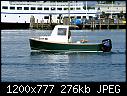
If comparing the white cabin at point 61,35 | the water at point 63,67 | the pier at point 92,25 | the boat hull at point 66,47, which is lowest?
the pier at point 92,25

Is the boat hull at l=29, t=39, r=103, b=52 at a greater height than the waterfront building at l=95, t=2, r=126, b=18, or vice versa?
the waterfront building at l=95, t=2, r=126, b=18

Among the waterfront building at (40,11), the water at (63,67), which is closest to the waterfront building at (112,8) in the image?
the waterfront building at (40,11)

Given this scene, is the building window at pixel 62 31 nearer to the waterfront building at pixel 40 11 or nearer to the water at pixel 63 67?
the water at pixel 63 67

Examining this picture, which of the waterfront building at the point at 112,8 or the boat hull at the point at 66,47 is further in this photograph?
the waterfront building at the point at 112,8

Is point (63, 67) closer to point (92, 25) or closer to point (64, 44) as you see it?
point (64, 44)

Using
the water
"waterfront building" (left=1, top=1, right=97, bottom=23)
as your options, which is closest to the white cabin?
the water

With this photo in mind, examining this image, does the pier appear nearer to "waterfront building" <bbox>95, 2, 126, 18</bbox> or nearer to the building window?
"waterfront building" <bbox>95, 2, 126, 18</bbox>

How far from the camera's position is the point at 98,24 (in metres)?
77.4

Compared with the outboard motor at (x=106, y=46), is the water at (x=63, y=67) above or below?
below

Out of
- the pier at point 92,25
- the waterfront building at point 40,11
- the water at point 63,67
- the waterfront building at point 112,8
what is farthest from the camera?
the waterfront building at point 112,8

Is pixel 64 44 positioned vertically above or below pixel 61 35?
below

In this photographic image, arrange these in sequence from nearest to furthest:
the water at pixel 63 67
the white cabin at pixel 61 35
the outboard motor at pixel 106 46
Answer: the water at pixel 63 67 → the white cabin at pixel 61 35 → the outboard motor at pixel 106 46

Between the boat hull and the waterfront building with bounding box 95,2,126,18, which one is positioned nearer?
the boat hull

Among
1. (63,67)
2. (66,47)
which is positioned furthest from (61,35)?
(63,67)
